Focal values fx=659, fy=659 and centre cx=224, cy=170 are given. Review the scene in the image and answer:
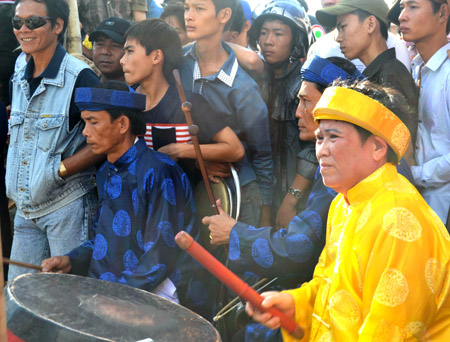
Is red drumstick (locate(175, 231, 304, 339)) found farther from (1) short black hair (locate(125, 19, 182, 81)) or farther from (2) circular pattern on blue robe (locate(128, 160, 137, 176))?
(1) short black hair (locate(125, 19, 182, 81))

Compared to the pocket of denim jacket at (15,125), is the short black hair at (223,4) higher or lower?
higher

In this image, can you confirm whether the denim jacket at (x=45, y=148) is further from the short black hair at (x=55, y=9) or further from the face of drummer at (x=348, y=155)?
the face of drummer at (x=348, y=155)

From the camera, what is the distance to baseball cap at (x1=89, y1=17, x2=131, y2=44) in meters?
4.42

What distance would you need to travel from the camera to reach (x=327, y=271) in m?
2.58

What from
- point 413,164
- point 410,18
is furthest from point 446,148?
point 410,18

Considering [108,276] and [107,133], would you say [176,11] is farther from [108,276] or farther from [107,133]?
[108,276]

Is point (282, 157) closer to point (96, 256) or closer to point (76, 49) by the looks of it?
point (96, 256)

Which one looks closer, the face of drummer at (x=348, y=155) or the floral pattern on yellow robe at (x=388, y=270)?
the floral pattern on yellow robe at (x=388, y=270)

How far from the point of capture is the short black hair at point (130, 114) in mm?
3557

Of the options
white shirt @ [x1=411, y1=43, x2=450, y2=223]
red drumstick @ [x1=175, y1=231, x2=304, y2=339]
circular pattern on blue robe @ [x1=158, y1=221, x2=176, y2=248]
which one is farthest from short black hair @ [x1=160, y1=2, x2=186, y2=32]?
red drumstick @ [x1=175, y1=231, x2=304, y2=339]

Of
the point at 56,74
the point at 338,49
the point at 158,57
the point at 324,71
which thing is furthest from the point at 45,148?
the point at 338,49

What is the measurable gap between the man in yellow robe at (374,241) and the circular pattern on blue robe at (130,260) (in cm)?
107

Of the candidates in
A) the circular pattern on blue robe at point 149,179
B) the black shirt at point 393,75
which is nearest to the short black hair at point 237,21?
the black shirt at point 393,75

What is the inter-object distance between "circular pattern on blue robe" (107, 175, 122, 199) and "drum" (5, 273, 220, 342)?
78cm
